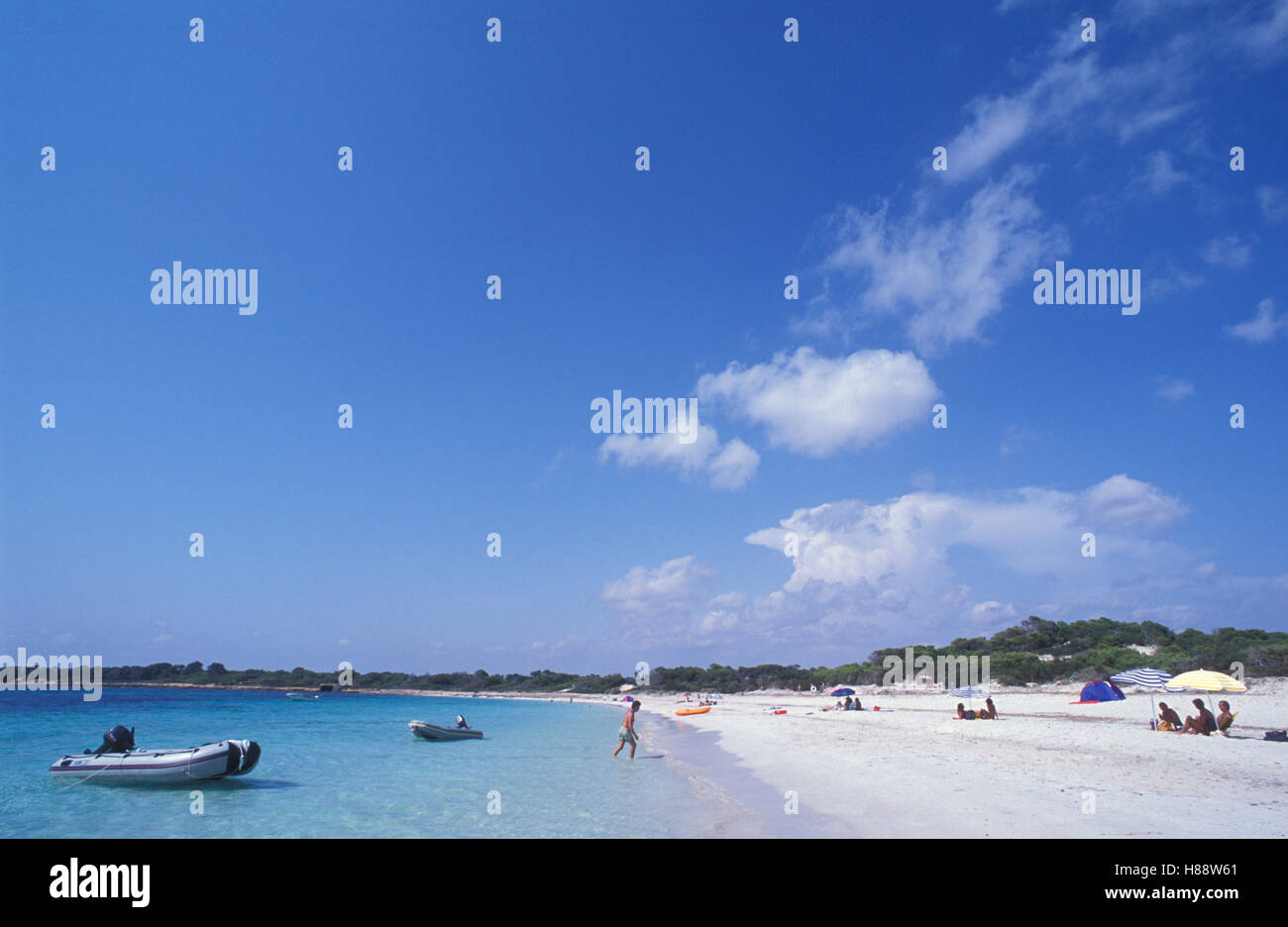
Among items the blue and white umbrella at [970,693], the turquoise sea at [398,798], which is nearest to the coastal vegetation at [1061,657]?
the blue and white umbrella at [970,693]

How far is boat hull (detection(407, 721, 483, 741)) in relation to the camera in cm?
3562

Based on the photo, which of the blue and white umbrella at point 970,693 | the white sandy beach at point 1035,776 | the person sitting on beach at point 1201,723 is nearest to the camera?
the white sandy beach at point 1035,776

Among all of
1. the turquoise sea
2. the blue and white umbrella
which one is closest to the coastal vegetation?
the blue and white umbrella

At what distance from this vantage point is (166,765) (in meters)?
18.5

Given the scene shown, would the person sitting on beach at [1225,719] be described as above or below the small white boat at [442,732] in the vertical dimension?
above

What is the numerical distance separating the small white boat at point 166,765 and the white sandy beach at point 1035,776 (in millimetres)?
15011

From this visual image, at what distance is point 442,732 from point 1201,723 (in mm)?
33476

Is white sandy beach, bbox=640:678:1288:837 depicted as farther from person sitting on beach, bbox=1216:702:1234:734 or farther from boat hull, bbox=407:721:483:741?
boat hull, bbox=407:721:483:741

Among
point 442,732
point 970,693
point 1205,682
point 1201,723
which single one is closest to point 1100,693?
point 1201,723

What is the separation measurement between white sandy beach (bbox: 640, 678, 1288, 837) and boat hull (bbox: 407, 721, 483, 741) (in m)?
15.8

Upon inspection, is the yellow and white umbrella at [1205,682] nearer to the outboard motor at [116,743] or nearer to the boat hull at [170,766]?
the boat hull at [170,766]

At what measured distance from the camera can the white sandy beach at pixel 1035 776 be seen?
984 cm
